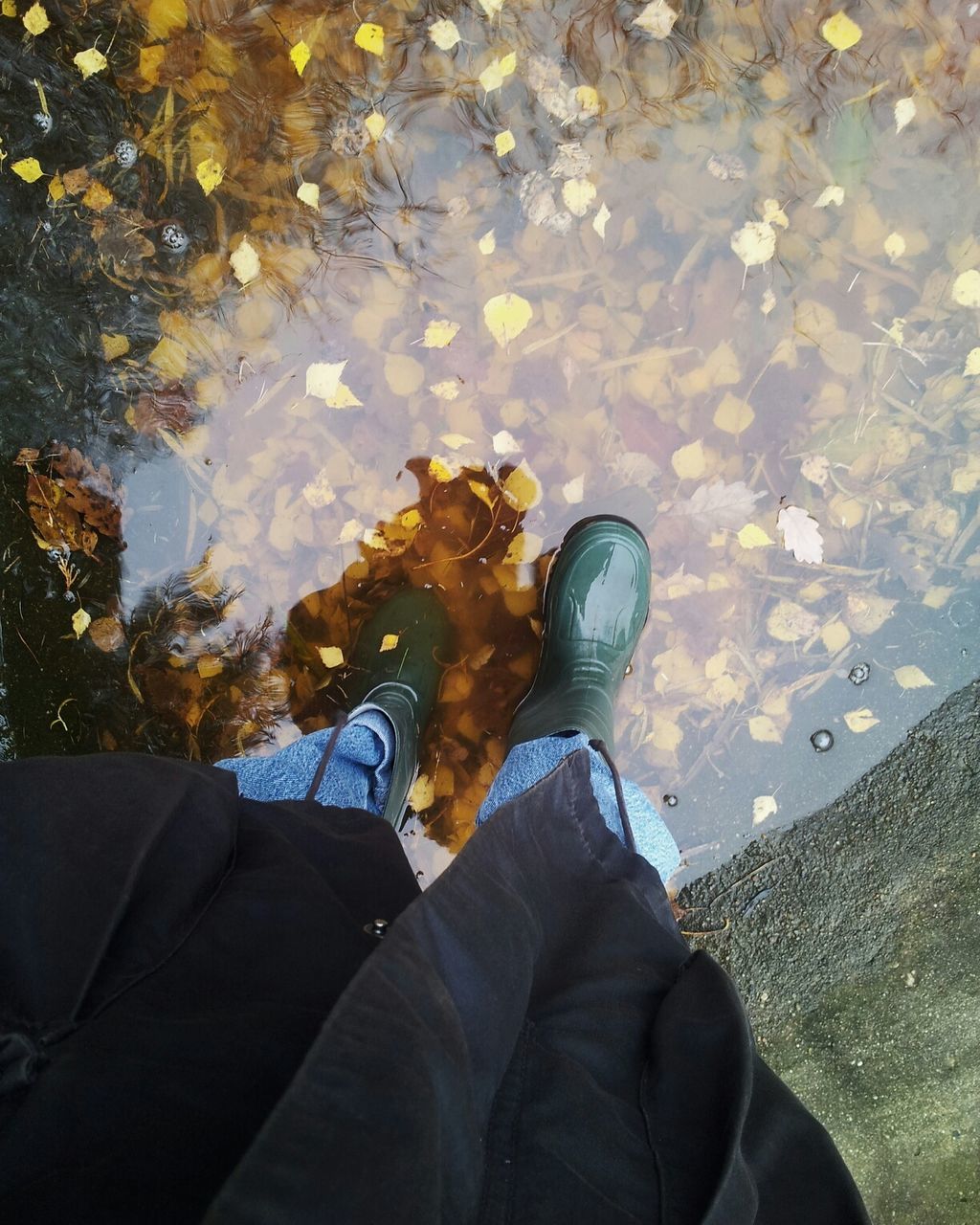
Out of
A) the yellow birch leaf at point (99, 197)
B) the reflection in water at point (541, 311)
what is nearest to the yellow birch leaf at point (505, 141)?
the reflection in water at point (541, 311)

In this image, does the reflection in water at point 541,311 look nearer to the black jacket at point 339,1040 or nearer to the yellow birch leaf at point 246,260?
the yellow birch leaf at point 246,260

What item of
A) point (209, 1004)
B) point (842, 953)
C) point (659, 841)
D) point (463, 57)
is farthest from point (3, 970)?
point (463, 57)

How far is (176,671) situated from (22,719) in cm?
36

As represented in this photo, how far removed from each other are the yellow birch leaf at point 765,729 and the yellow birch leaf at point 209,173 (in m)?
1.50

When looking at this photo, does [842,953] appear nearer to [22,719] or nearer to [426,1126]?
[426,1126]

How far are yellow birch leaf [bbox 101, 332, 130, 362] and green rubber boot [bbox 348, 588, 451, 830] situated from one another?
0.72 metres

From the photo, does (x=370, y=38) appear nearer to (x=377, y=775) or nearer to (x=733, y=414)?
(x=733, y=414)

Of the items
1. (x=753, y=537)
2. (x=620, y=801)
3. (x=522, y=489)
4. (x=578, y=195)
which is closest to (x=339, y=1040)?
(x=620, y=801)

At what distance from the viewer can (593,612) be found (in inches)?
59.7

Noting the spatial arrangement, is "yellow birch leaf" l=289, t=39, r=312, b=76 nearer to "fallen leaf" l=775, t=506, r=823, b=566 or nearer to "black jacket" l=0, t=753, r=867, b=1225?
"fallen leaf" l=775, t=506, r=823, b=566

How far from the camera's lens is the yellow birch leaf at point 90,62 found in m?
1.47

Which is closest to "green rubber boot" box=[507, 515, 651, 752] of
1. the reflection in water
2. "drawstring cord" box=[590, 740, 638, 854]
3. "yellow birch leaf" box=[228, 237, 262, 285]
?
the reflection in water

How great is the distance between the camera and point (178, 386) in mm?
1520

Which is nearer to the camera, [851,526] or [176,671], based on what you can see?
[851,526]
